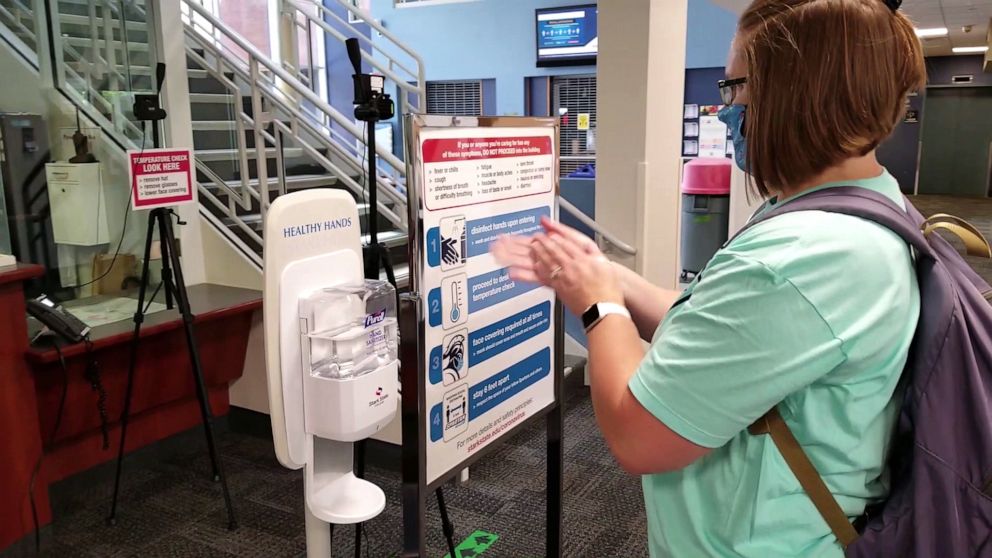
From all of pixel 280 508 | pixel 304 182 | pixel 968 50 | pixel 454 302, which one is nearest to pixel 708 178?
pixel 304 182

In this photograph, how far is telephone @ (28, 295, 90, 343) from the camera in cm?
256

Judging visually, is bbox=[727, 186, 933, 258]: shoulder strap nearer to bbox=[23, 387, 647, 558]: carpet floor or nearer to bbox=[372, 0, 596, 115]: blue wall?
bbox=[23, 387, 647, 558]: carpet floor

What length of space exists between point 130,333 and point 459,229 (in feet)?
6.02

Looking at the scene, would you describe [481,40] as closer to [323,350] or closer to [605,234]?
[605,234]

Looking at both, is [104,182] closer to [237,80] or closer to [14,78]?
[14,78]

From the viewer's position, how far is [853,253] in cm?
86

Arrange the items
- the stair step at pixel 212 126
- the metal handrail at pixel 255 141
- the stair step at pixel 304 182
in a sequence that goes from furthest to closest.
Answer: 1. the stair step at pixel 304 182
2. the stair step at pixel 212 126
3. the metal handrail at pixel 255 141

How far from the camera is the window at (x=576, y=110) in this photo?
10.1m

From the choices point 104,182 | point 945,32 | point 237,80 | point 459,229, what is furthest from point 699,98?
point 459,229

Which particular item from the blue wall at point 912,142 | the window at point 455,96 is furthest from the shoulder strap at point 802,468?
the blue wall at point 912,142

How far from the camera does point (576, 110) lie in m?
10.2

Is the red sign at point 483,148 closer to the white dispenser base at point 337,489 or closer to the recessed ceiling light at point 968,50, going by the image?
the white dispenser base at point 337,489

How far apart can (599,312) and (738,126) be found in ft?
1.14

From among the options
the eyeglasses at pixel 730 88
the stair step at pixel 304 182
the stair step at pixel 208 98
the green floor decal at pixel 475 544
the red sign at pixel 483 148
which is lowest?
the green floor decal at pixel 475 544
